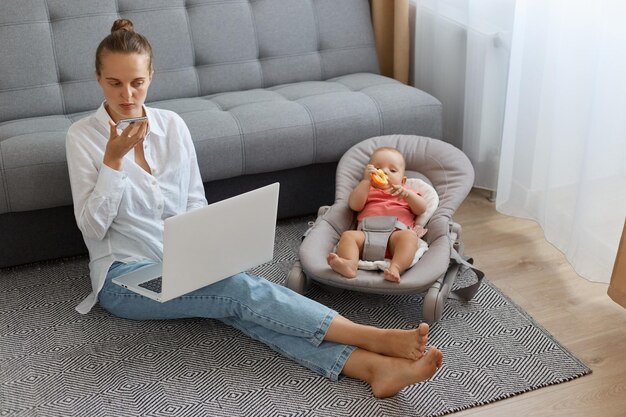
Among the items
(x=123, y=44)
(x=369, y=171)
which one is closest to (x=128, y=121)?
(x=123, y=44)

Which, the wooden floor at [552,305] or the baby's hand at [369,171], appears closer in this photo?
the wooden floor at [552,305]

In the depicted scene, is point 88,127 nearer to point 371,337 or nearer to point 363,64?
point 371,337

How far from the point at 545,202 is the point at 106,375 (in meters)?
1.59

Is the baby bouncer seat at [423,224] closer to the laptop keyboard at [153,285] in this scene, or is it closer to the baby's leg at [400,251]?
the baby's leg at [400,251]

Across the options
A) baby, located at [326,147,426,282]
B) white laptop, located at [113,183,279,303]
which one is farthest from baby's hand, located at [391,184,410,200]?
white laptop, located at [113,183,279,303]

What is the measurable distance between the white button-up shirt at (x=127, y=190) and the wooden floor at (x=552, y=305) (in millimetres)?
1024

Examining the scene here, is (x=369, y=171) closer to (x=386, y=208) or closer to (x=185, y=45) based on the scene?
(x=386, y=208)

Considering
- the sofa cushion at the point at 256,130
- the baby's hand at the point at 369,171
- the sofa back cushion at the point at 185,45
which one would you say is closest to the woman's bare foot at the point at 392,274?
the baby's hand at the point at 369,171

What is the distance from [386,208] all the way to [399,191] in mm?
85

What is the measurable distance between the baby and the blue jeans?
0.23m

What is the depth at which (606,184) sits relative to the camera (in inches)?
103

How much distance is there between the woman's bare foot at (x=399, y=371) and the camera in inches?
81.1

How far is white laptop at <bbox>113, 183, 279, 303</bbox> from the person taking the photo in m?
2.02

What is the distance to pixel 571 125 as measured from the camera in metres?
2.72
